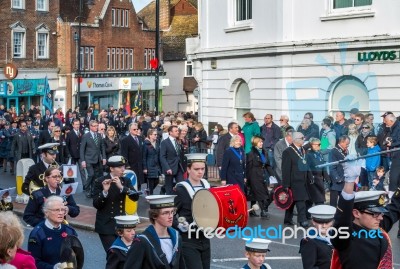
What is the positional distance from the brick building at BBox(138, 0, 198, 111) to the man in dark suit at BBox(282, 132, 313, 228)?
162 feet

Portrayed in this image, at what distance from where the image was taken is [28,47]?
181 ft

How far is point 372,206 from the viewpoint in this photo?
6379 mm

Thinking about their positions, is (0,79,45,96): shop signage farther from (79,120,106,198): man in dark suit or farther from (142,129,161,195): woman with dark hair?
(142,129,161,195): woman with dark hair

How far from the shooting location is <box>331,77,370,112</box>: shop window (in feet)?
77.7

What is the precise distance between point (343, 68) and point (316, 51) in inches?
46.0

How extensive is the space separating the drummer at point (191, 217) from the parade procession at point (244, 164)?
0.05ft

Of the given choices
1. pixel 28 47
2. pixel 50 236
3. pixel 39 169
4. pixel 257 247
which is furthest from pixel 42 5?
pixel 257 247

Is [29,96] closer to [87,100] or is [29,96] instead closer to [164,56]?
[87,100]

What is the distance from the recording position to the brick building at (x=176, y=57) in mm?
66106

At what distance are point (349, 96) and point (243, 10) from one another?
5934 millimetres

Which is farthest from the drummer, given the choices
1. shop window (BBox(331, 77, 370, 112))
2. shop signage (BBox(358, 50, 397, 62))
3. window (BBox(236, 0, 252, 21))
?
window (BBox(236, 0, 252, 21))

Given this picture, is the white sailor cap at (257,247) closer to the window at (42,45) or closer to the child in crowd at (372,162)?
the child in crowd at (372,162)

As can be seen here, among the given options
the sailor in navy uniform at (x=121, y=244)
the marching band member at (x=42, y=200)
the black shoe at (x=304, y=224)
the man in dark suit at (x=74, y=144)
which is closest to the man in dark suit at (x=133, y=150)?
the man in dark suit at (x=74, y=144)

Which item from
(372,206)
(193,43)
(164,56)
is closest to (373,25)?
(193,43)
